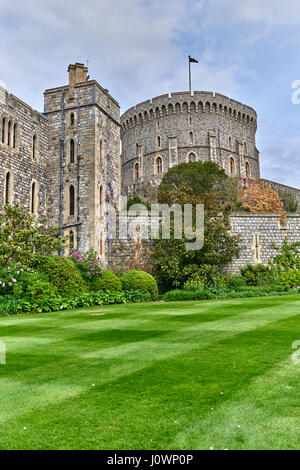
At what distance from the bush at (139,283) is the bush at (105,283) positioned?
A: 482mm

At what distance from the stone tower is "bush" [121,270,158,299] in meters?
7.71

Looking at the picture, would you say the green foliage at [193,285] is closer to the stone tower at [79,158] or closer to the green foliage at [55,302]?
the green foliage at [55,302]

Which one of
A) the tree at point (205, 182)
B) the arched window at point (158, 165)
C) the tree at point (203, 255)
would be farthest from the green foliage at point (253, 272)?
the arched window at point (158, 165)

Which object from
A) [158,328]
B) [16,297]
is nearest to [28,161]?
[16,297]

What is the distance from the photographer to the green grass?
9.62ft

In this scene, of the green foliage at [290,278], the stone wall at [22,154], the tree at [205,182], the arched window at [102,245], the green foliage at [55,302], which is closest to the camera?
the green foliage at [55,302]

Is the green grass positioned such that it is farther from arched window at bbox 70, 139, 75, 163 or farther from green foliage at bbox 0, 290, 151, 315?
arched window at bbox 70, 139, 75, 163

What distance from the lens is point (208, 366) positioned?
4711 millimetres

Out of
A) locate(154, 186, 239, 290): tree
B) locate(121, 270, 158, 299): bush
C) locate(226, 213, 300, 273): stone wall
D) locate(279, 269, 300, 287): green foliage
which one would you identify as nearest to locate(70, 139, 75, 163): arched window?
locate(154, 186, 239, 290): tree

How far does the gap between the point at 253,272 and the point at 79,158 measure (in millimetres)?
13281

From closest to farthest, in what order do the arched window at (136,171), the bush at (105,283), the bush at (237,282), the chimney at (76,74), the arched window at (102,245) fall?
the bush at (105,283)
the bush at (237,282)
the arched window at (102,245)
the chimney at (76,74)
the arched window at (136,171)

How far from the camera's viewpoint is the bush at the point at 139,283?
17297 millimetres

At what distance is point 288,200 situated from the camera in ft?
151

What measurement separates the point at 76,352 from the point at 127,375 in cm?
148
